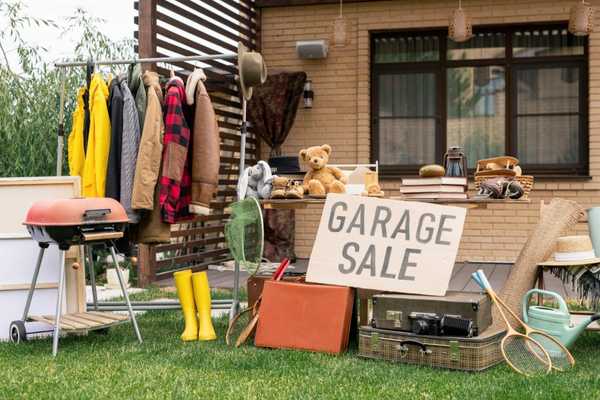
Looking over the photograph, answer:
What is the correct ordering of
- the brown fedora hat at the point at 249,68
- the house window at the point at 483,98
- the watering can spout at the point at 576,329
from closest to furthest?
the watering can spout at the point at 576,329 < the brown fedora hat at the point at 249,68 < the house window at the point at 483,98

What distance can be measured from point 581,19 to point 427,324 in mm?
4851

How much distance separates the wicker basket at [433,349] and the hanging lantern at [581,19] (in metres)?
4.65

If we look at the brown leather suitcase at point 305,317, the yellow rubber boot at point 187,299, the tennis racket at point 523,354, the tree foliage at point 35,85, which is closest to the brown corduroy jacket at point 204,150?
the yellow rubber boot at point 187,299

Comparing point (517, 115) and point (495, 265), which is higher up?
point (517, 115)

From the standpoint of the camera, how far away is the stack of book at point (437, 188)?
451cm

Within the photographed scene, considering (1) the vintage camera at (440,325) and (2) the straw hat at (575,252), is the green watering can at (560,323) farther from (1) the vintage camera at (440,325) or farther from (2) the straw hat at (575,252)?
(1) the vintage camera at (440,325)

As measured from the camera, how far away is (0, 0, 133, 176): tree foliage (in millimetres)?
7234

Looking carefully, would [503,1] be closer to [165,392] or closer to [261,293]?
[261,293]

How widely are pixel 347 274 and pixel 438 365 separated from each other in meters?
0.66

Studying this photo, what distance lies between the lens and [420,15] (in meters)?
8.77

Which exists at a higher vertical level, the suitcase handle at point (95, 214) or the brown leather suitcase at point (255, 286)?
the suitcase handle at point (95, 214)

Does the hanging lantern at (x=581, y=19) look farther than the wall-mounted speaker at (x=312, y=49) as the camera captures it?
No

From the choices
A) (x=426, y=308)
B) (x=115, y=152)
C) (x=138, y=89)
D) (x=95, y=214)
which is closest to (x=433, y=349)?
(x=426, y=308)

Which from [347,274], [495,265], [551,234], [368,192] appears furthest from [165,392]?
[495,265]
